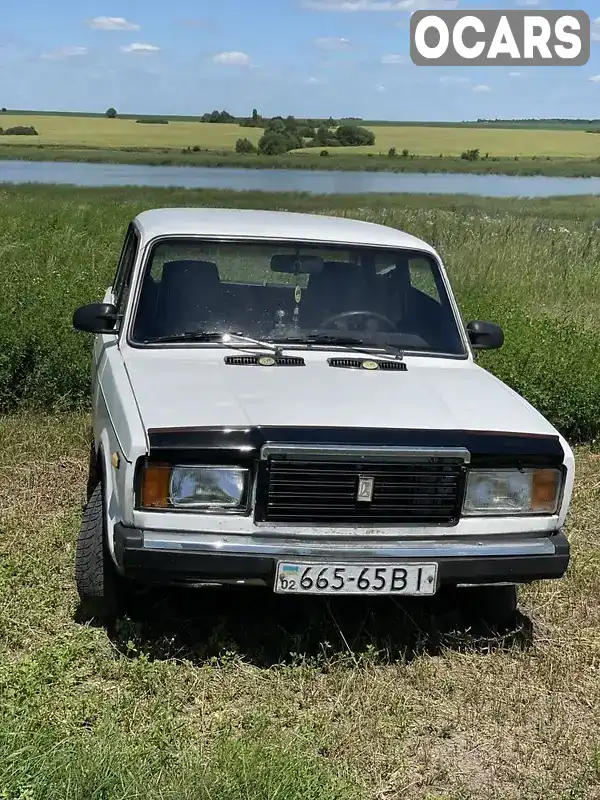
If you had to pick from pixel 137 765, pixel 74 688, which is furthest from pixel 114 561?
pixel 137 765

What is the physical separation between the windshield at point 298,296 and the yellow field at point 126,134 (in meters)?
83.2

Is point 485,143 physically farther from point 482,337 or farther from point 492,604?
point 492,604

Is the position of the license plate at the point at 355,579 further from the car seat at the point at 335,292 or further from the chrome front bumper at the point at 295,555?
the car seat at the point at 335,292

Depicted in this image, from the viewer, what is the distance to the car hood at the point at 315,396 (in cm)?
360

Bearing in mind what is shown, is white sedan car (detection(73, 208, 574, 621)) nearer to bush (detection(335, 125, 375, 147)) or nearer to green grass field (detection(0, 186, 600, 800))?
green grass field (detection(0, 186, 600, 800))

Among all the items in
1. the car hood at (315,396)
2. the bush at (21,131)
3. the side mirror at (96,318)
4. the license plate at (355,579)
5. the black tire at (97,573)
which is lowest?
the bush at (21,131)

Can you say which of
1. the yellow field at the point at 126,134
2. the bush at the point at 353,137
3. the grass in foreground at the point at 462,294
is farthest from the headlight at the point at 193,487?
Result: the bush at the point at 353,137

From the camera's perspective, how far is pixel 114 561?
11.8 ft

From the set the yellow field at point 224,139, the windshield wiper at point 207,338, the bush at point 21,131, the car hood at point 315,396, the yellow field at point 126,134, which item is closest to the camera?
the car hood at point 315,396

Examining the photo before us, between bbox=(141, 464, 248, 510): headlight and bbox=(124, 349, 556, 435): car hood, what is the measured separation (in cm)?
17

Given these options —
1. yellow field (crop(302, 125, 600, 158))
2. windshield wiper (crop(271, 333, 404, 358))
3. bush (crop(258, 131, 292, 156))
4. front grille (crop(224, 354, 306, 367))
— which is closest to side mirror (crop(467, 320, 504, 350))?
windshield wiper (crop(271, 333, 404, 358))

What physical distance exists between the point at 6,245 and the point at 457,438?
410 inches

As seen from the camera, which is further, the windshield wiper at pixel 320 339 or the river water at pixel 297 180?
the river water at pixel 297 180

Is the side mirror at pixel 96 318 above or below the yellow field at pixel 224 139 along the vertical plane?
above
